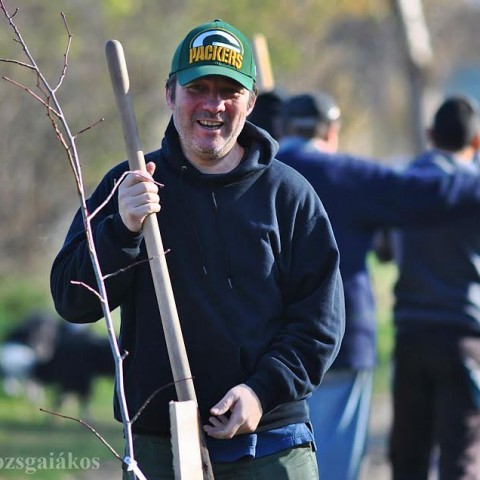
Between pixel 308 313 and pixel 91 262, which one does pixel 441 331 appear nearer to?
pixel 308 313

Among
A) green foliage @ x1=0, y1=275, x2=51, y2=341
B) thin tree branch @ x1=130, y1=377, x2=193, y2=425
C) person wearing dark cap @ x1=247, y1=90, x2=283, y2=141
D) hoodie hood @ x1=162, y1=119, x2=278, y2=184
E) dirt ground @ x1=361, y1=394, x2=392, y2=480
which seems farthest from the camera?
green foliage @ x1=0, y1=275, x2=51, y2=341

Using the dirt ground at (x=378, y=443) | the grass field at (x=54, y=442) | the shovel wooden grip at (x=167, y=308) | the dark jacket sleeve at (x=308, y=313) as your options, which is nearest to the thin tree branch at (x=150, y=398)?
the shovel wooden grip at (x=167, y=308)

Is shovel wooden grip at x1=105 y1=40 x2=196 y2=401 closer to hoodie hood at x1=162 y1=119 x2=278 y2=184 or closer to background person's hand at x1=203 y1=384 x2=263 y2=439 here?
background person's hand at x1=203 y1=384 x2=263 y2=439

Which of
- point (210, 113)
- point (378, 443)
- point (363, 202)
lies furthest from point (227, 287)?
point (378, 443)

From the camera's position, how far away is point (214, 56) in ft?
11.1

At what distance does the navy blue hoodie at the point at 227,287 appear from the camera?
3406 mm

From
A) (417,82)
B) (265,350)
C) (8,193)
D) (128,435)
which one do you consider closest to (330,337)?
(265,350)

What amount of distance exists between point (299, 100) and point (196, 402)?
2957mm

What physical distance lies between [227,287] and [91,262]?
0.36 meters

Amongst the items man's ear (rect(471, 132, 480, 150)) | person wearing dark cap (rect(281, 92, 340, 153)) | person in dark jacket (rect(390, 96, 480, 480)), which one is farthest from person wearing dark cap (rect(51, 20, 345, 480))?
man's ear (rect(471, 132, 480, 150))

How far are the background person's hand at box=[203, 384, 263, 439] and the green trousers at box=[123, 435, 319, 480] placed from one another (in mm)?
138

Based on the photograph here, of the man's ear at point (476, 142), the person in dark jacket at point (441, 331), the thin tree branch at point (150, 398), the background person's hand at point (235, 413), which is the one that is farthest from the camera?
the man's ear at point (476, 142)

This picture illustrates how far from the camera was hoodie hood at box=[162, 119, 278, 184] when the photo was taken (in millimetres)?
3504

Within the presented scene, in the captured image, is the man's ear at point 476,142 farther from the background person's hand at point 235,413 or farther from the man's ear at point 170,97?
the background person's hand at point 235,413
